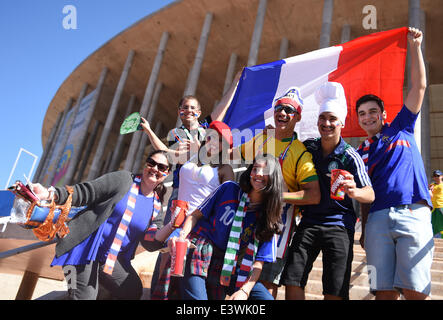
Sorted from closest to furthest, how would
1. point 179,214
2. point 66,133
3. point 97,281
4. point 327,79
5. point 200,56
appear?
1. point 179,214
2. point 97,281
3. point 327,79
4. point 200,56
5. point 66,133

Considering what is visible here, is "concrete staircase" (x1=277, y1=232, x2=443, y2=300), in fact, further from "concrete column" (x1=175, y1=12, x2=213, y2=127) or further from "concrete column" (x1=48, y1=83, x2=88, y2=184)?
"concrete column" (x1=48, y1=83, x2=88, y2=184)

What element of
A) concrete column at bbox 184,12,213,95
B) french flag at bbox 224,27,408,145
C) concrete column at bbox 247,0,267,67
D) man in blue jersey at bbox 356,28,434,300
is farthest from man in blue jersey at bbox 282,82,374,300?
concrete column at bbox 184,12,213,95

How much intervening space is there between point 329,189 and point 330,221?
0.82 feet

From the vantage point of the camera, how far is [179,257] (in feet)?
7.11

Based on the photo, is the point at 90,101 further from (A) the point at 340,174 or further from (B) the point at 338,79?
(A) the point at 340,174

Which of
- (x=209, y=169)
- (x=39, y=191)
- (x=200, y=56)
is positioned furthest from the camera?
(x=200, y=56)

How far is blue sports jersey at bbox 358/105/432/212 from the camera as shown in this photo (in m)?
2.48

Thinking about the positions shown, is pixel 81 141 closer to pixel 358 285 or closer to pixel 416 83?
pixel 358 285

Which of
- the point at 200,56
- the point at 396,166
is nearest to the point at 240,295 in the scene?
the point at 396,166

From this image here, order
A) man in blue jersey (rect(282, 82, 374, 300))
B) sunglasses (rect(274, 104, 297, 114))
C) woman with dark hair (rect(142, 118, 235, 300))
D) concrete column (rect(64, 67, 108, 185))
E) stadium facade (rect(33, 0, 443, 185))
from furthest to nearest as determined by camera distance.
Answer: concrete column (rect(64, 67, 108, 185)) < stadium facade (rect(33, 0, 443, 185)) < woman with dark hair (rect(142, 118, 235, 300)) < sunglasses (rect(274, 104, 297, 114)) < man in blue jersey (rect(282, 82, 374, 300))

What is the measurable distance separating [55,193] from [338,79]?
384 cm

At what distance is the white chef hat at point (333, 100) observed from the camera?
8.99 feet
